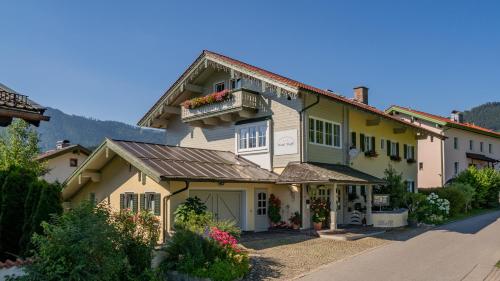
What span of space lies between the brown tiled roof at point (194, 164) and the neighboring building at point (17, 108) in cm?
823

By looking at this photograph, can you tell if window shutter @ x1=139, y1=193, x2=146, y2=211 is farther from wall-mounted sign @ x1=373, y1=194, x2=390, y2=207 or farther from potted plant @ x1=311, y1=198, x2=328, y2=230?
wall-mounted sign @ x1=373, y1=194, x2=390, y2=207

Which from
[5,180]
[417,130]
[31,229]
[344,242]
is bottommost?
[344,242]

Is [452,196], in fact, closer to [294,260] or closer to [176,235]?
[294,260]

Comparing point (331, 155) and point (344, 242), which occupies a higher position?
point (331, 155)

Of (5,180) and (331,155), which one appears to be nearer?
(5,180)

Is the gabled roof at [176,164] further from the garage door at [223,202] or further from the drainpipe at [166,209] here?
the garage door at [223,202]

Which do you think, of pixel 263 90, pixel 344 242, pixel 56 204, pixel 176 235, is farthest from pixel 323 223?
pixel 56 204

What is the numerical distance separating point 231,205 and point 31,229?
34.7 ft

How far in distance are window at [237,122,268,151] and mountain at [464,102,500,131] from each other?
339 ft

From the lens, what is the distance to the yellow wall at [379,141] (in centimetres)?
2538

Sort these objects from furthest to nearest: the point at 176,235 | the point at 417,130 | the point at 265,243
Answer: the point at 417,130 < the point at 265,243 < the point at 176,235

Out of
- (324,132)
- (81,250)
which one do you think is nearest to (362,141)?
(324,132)

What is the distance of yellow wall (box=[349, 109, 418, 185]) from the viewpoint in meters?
25.4

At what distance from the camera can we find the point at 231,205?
20828 mm
